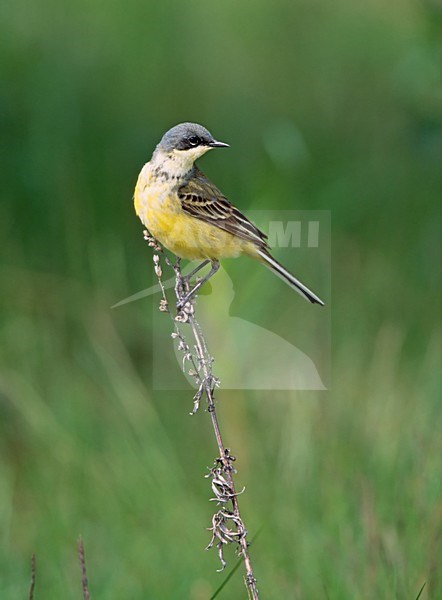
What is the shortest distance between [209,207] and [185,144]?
150 mm

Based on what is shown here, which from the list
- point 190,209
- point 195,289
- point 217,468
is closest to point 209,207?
point 190,209

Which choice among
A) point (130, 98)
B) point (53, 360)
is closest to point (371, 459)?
point (53, 360)

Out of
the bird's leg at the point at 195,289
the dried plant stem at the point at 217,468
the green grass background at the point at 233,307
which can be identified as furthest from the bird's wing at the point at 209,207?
the green grass background at the point at 233,307

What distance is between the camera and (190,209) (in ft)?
7.20

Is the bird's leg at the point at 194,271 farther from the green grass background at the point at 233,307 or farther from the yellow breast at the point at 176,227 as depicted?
the green grass background at the point at 233,307

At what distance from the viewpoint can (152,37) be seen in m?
5.92

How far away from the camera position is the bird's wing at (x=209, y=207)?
218 cm

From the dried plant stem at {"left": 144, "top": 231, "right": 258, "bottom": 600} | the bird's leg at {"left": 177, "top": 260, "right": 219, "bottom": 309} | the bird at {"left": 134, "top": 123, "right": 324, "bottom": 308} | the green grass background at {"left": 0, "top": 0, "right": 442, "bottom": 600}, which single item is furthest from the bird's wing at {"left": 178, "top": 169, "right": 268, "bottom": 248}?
the green grass background at {"left": 0, "top": 0, "right": 442, "bottom": 600}

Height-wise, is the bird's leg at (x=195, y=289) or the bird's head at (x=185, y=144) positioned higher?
the bird's head at (x=185, y=144)

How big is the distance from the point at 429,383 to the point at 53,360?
1.50 m

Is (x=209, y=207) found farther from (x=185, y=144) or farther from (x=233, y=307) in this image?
(x=233, y=307)

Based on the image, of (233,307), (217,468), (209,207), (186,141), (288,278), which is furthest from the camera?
(233,307)

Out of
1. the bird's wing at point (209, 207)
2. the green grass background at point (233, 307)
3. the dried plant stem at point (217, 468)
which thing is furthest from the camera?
the green grass background at point (233, 307)

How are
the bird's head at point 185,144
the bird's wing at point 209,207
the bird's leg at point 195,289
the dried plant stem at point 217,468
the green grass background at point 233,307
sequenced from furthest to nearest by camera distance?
1. the green grass background at point 233,307
2. the bird's wing at point 209,207
3. the bird's head at point 185,144
4. the bird's leg at point 195,289
5. the dried plant stem at point 217,468
